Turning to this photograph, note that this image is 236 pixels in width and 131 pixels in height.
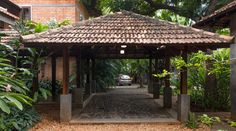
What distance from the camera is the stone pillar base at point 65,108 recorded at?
38.8 ft

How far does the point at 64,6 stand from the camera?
22.6m

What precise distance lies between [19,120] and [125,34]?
489 centimetres

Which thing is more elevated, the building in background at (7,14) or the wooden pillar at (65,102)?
the building in background at (7,14)

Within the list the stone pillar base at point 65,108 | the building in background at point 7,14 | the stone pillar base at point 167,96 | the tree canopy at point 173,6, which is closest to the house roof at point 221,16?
the stone pillar base at point 167,96

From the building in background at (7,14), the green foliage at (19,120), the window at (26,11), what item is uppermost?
the window at (26,11)

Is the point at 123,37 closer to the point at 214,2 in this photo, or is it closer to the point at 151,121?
the point at 151,121

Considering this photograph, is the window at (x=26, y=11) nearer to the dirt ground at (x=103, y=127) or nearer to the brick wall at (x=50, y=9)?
the brick wall at (x=50, y=9)

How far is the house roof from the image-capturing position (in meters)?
10.8

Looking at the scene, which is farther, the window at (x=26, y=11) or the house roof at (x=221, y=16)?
the window at (x=26, y=11)

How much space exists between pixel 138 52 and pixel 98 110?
22.1 feet

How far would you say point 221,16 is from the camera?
469 inches

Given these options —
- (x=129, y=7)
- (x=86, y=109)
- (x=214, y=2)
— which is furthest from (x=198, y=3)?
(x=86, y=109)

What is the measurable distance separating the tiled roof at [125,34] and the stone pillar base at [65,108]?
2039 mm

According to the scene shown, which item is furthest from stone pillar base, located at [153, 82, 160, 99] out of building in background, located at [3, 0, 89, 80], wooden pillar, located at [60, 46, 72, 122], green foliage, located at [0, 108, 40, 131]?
green foliage, located at [0, 108, 40, 131]
